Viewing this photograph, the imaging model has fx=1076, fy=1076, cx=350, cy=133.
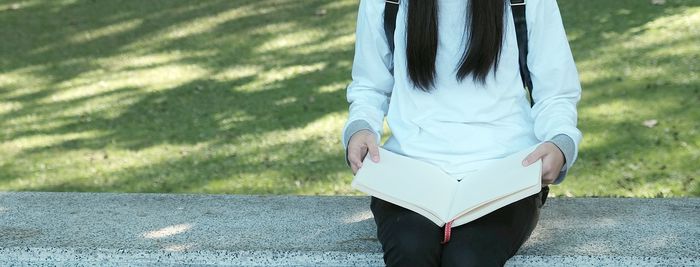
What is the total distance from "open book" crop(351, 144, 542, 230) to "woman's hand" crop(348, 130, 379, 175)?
41 millimetres

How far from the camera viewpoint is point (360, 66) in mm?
3115

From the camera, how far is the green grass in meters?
5.50

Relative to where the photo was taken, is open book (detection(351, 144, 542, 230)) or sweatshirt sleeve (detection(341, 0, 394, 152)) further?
sweatshirt sleeve (detection(341, 0, 394, 152))

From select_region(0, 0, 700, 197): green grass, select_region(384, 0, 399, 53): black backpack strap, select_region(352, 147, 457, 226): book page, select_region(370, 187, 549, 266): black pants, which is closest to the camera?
select_region(370, 187, 549, 266): black pants

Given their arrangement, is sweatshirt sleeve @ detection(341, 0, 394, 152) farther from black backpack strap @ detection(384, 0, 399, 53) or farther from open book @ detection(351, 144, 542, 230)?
open book @ detection(351, 144, 542, 230)

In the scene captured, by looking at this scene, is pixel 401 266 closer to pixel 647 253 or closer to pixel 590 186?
pixel 647 253

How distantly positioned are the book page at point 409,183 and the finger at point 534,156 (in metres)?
0.19

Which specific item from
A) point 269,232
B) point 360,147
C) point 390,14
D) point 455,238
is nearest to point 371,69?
point 390,14

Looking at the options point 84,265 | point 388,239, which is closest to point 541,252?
point 388,239

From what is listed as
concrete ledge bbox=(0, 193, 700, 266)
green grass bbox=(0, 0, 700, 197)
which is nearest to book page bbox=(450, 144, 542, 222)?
concrete ledge bbox=(0, 193, 700, 266)

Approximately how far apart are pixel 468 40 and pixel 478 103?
178 mm

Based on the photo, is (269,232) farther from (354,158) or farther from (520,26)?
(520,26)

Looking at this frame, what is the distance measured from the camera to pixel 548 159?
273 cm

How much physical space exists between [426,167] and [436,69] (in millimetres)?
309
